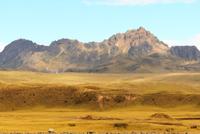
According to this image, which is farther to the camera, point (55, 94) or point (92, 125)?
point (55, 94)

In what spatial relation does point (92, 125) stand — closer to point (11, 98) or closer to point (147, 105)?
point (147, 105)

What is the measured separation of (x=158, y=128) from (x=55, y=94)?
9036 centimetres

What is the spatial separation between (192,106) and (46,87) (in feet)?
179

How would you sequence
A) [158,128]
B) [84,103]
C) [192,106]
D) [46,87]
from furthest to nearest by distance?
1. [46,87]
2. [84,103]
3. [192,106]
4. [158,128]

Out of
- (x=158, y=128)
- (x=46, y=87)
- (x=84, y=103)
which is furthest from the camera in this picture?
(x=46, y=87)

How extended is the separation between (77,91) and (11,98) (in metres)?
22.7

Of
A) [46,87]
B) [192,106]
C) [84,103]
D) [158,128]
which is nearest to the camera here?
[158,128]

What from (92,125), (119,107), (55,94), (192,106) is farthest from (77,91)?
(92,125)

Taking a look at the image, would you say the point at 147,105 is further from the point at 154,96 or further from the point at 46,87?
the point at 46,87

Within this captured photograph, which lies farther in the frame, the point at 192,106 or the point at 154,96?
the point at 154,96

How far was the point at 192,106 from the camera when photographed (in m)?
164

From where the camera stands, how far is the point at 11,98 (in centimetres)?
17888

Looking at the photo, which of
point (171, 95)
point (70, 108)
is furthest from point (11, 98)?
point (171, 95)

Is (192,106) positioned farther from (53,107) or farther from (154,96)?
(53,107)
